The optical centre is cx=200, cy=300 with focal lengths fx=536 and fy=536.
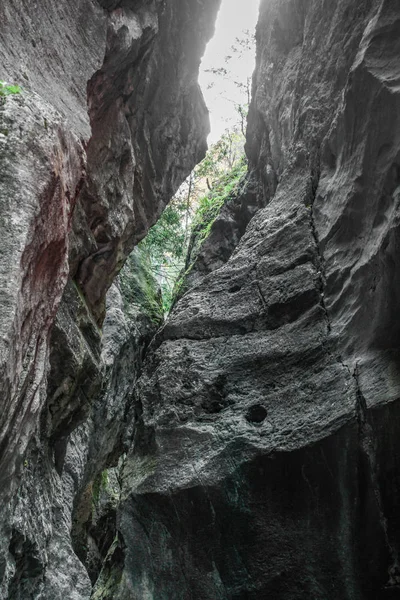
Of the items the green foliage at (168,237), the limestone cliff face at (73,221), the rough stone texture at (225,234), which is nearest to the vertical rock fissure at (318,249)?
the limestone cliff face at (73,221)

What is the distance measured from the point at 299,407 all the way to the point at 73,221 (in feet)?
15.2

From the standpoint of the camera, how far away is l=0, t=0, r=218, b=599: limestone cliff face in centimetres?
471

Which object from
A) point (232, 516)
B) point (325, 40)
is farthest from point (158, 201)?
point (232, 516)

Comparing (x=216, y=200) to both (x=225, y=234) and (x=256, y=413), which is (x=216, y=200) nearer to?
(x=225, y=234)

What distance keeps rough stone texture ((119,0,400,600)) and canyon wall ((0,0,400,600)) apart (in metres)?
0.02

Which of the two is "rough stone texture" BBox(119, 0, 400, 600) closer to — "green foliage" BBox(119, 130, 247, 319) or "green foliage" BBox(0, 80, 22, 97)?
"green foliage" BBox(0, 80, 22, 97)

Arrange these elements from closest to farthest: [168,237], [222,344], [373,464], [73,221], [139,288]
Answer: [373,464]
[222,344]
[73,221]
[139,288]
[168,237]

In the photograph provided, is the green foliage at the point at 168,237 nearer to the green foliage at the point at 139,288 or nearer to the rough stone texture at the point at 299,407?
the green foliage at the point at 139,288

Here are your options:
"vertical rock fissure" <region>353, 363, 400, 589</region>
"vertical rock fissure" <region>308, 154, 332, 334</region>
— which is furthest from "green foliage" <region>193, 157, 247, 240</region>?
"vertical rock fissure" <region>353, 363, 400, 589</region>

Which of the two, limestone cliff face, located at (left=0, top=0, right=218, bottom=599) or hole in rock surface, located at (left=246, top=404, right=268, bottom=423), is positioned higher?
limestone cliff face, located at (left=0, top=0, right=218, bottom=599)

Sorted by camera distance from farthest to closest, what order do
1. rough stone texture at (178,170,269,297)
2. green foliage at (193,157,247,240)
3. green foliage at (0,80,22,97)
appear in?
green foliage at (193,157,247,240), rough stone texture at (178,170,269,297), green foliage at (0,80,22,97)

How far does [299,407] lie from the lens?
6.41 meters

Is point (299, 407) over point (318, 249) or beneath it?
beneath

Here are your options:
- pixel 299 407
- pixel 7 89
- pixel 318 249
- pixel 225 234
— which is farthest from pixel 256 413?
pixel 225 234
